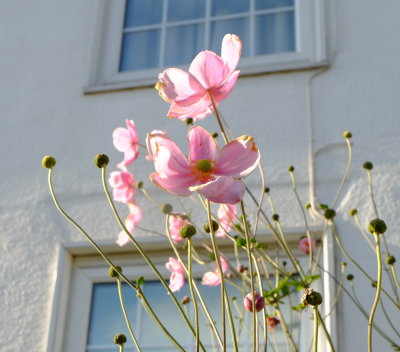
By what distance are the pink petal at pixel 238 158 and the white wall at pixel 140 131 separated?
4.97ft

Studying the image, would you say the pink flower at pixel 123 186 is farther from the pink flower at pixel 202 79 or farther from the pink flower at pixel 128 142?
the pink flower at pixel 202 79

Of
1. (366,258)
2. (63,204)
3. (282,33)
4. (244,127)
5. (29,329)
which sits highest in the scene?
(282,33)

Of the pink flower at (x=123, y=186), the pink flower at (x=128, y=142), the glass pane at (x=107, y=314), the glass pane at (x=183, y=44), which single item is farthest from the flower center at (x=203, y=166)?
the glass pane at (x=183, y=44)

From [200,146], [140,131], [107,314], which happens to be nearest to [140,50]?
[140,131]

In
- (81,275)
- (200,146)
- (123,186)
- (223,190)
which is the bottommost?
(223,190)

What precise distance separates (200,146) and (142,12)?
272cm

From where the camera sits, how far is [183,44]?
13.6ft

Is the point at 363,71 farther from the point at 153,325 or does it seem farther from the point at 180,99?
the point at 180,99

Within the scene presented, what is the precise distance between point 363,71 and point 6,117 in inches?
62.3

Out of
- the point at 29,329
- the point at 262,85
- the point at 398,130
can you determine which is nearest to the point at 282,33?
the point at 262,85

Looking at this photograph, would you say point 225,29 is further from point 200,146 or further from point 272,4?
point 200,146

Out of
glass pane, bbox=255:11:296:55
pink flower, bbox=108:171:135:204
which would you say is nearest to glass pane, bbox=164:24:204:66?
glass pane, bbox=255:11:296:55

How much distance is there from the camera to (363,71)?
3596mm

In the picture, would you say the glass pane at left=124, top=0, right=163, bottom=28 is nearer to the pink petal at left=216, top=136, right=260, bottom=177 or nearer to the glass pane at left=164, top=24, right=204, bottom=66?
the glass pane at left=164, top=24, right=204, bottom=66
